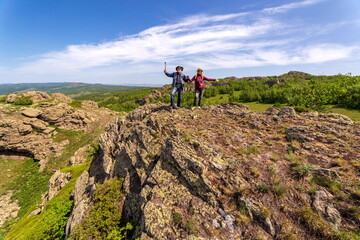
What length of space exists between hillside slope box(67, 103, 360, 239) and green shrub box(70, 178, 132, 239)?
111 millimetres

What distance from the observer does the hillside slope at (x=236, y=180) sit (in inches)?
259

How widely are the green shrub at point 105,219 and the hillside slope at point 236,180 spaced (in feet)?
0.36

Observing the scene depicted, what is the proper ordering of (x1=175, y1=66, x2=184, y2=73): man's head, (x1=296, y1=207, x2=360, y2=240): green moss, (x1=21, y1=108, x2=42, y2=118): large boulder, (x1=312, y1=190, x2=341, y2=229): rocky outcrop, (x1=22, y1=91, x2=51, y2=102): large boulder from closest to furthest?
(x1=296, y1=207, x2=360, y2=240): green moss < (x1=312, y1=190, x2=341, y2=229): rocky outcrop < (x1=175, y1=66, x2=184, y2=73): man's head < (x1=21, y1=108, x2=42, y2=118): large boulder < (x1=22, y1=91, x2=51, y2=102): large boulder

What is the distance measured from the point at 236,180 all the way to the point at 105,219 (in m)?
8.62

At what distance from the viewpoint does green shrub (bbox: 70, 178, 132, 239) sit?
8.76 m

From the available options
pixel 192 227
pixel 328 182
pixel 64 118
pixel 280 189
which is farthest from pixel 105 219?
pixel 64 118

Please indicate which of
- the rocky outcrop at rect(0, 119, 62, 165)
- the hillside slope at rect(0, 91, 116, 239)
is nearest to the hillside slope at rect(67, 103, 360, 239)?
the hillside slope at rect(0, 91, 116, 239)

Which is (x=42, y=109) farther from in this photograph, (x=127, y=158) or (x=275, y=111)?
(x=275, y=111)

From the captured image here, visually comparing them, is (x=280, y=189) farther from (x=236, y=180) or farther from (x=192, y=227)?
(x=192, y=227)

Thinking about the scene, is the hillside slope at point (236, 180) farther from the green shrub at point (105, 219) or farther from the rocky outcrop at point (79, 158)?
the rocky outcrop at point (79, 158)

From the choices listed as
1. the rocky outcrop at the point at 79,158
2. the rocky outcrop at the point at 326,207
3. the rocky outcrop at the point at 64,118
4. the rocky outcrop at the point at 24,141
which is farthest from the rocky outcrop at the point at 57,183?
the rocky outcrop at the point at 326,207

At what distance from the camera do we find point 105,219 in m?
9.48

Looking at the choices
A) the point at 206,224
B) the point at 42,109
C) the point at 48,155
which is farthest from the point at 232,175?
the point at 42,109

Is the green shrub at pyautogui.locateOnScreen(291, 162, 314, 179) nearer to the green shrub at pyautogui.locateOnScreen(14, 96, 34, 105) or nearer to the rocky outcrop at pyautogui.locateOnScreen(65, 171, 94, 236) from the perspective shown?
the rocky outcrop at pyautogui.locateOnScreen(65, 171, 94, 236)
